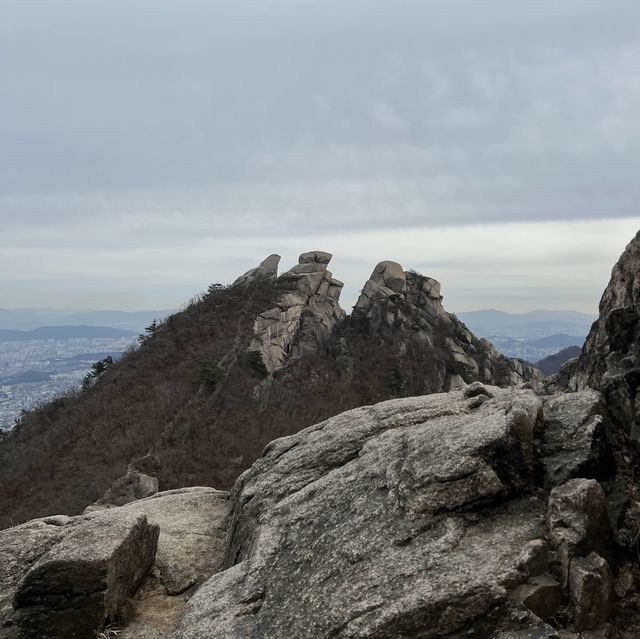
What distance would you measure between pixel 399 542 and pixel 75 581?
23.5 feet

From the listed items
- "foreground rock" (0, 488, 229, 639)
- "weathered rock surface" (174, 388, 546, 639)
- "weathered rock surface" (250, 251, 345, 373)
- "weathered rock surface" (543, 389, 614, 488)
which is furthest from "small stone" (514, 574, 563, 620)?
"weathered rock surface" (250, 251, 345, 373)

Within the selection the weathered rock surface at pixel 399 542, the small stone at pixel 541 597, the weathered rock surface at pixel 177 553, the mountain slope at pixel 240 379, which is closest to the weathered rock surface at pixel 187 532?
the weathered rock surface at pixel 177 553

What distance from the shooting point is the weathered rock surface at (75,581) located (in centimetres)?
1238

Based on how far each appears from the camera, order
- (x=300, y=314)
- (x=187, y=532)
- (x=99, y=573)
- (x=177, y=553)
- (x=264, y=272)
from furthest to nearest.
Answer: (x=264, y=272) < (x=300, y=314) < (x=187, y=532) < (x=177, y=553) < (x=99, y=573)

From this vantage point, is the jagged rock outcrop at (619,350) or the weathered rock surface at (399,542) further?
the jagged rock outcrop at (619,350)

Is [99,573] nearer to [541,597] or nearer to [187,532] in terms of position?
[187,532]

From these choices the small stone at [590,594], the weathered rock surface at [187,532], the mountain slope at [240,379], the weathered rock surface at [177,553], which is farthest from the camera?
the mountain slope at [240,379]

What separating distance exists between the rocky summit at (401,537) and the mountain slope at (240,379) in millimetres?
31248

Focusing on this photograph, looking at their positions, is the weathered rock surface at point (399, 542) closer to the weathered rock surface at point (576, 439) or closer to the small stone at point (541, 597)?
the small stone at point (541, 597)

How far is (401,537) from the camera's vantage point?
35.3ft

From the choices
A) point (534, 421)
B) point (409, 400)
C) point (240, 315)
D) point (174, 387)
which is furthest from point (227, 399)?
point (534, 421)

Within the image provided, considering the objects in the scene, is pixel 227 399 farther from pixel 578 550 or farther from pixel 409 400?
pixel 578 550

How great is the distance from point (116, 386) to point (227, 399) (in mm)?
16657

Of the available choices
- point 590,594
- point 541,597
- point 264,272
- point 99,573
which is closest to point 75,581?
point 99,573
